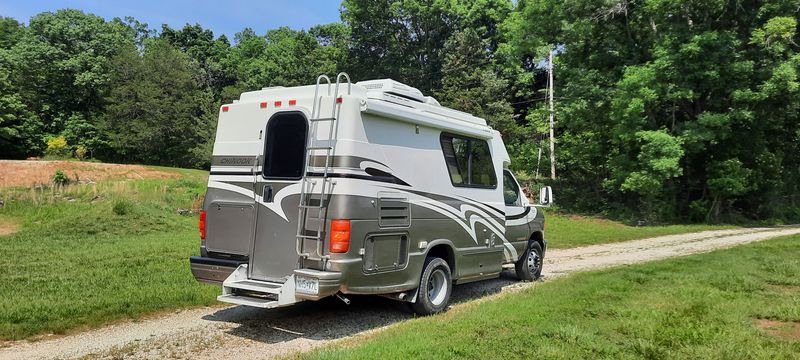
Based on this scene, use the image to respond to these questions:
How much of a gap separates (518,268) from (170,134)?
52193 millimetres

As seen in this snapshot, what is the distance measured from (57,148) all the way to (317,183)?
53240 mm

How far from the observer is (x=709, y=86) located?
25172 millimetres

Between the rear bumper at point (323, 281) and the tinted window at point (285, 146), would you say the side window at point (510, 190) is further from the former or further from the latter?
the rear bumper at point (323, 281)

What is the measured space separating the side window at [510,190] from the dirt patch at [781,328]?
431 centimetres

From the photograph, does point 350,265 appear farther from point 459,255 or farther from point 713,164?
point 713,164

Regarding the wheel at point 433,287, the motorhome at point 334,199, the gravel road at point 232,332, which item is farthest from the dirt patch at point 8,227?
the wheel at point 433,287

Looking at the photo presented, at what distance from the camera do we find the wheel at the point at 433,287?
768 centimetres

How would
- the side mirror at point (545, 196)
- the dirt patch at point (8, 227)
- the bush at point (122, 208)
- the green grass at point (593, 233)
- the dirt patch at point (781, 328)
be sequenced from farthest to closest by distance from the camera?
the bush at point (122, 208)
the green grass at point (593, 233)
the dirt patch at point (8, 227)
the side mirror at point (545, 196)
the dirt patch at point (781, 328)

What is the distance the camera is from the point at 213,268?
285 inches

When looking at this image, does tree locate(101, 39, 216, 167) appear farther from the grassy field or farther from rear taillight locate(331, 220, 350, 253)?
rear taillight locate(331, 220, 350, 253)

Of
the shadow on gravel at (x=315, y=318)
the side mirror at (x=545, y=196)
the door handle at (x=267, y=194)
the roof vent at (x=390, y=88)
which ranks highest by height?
the roof vent at (x=390, y=88)

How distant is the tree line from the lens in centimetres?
2520

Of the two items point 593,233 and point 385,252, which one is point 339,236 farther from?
point 593,233

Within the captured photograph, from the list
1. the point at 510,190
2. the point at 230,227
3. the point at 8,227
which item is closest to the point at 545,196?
the point at 510,190
